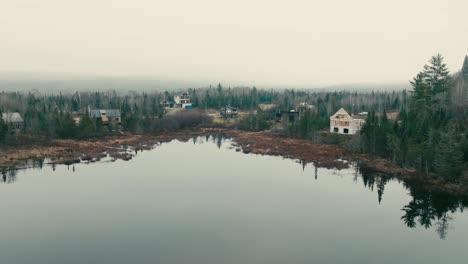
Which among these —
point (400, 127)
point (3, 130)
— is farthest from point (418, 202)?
point (3, 130)

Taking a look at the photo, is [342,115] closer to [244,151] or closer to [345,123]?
[345,123]

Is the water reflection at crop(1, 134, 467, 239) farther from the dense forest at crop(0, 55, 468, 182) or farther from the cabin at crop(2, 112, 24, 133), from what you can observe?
the cabin at crop(2, 112, 24, 133)

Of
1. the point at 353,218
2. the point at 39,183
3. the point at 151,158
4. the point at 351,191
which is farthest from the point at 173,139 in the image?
the point at 353,218

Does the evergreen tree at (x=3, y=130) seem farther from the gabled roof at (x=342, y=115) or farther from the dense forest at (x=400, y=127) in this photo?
the gabled roof at (x=342, y=115)

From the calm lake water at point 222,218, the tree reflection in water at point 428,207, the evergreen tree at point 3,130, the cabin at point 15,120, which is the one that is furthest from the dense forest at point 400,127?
the calm lake water at point 222,218

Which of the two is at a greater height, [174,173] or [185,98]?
[185,98]

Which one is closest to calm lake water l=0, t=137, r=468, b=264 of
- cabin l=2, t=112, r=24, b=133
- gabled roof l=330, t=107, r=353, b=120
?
gabled roof l=330, t=107, r=353, b=120

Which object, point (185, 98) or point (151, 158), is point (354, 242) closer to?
point (151, 158)
